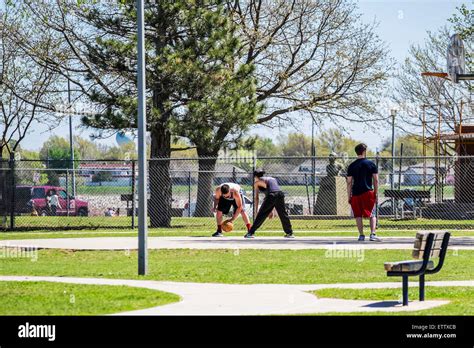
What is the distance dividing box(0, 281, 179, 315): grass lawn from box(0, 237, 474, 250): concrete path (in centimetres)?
755

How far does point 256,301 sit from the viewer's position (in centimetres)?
1282

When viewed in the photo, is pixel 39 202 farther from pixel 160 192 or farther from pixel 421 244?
pixel 421 244

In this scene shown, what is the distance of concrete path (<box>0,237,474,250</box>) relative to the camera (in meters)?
22.1

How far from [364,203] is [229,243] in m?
3.03

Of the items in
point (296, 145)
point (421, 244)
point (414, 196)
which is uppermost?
point (296, 145)

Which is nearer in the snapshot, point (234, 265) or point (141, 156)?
point (141, 156)

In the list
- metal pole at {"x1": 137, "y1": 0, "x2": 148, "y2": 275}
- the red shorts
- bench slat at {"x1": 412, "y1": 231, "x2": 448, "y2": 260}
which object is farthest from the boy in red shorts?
bench slat at {"x1": 412, "y1": 231, "x2": 448, "y2": 260}

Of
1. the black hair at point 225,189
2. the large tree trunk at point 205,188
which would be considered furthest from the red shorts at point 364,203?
the large tree trunk at point 205,188

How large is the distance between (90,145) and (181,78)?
286ft

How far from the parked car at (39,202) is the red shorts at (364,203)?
1864cm

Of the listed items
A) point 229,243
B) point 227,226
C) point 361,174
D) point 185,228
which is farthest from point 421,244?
point 185,228

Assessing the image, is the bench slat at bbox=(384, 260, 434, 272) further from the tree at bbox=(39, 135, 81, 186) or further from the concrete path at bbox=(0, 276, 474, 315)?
the tree at bbox=(39, 135, 81, 186)
